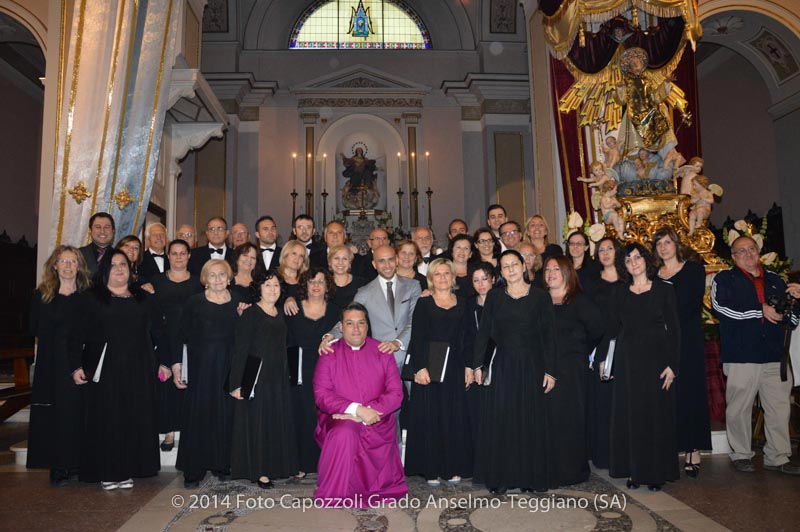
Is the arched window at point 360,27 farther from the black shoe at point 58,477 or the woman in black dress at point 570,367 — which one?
the black shoe at point 58,477

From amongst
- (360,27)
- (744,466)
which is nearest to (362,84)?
(360,27)

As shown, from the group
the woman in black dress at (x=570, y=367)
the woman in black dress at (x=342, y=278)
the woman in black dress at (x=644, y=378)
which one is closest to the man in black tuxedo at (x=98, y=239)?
the woman in black dress at (x=342, y=278)

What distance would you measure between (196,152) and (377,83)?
4.35 meters

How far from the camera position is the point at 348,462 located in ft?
13.1

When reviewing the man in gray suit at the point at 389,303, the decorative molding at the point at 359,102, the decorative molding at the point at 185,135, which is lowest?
the man in gray suit at the point at 389,303

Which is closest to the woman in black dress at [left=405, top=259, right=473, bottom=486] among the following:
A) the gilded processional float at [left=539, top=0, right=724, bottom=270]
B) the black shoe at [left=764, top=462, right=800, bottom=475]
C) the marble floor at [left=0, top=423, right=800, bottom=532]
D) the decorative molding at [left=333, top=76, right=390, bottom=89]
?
the marble floor at [left=0, top=423, right=800, bottom=532]

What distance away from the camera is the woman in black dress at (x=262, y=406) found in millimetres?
4312

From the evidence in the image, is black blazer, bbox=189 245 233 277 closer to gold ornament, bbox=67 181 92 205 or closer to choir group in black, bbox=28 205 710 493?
choir group in black, bbox=28 205 710 493

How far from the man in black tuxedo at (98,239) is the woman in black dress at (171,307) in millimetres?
577

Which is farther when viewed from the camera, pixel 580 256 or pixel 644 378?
pixel 580 256

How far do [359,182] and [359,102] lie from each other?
1839 mm

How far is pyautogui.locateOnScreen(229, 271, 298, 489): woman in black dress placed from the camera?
4.31 metres

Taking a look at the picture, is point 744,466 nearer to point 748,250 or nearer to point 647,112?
point 748,250

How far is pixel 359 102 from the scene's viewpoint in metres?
14.5
